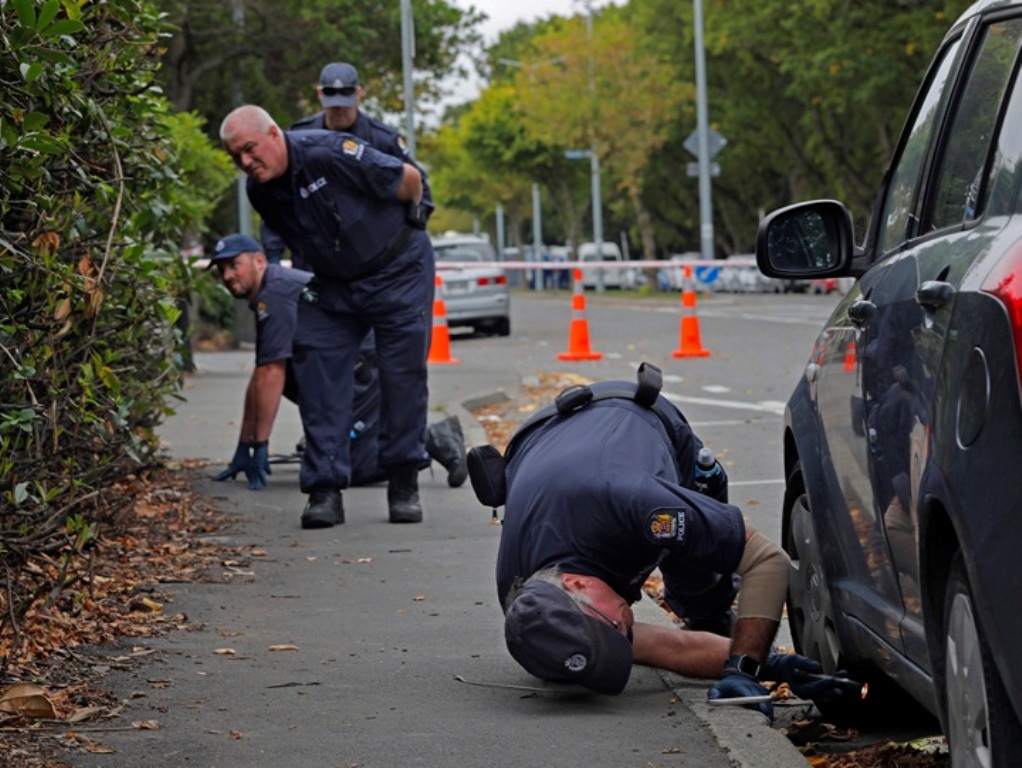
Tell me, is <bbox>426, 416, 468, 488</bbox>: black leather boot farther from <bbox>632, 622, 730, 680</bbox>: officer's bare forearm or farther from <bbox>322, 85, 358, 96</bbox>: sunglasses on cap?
<bbox>632, 622, 730, 680</bbox>: officer's bare forearm

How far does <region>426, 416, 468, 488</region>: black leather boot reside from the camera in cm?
1075

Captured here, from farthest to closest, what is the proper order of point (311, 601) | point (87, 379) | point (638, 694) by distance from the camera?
point (311, 601) < point (87, 379) < point (638, 694)

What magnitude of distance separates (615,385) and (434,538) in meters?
3.34

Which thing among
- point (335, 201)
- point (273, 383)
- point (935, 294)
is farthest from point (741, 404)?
point (935, 294)

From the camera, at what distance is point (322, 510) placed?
30.5 ft

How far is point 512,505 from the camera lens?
5562mm

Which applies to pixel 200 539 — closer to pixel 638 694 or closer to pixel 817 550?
pixel 638 694

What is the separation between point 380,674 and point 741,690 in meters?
1.23

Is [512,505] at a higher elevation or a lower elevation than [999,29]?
lower

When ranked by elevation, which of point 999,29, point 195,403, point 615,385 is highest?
point 999,29

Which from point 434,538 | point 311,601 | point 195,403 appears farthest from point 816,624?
point 195,403

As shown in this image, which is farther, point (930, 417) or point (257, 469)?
point (257, 469)

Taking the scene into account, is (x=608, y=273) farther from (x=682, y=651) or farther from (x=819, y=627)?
(x=819, y=627)

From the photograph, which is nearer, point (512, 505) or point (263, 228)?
point (512, 505)
